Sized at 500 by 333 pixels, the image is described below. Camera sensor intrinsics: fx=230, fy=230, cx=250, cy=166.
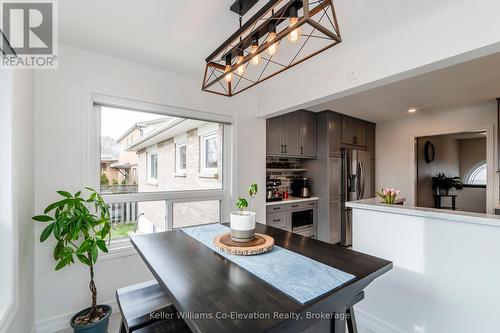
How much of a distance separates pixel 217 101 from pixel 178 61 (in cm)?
73

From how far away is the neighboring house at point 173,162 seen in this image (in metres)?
2.51

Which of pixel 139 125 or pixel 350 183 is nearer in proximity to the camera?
pixel 139 125

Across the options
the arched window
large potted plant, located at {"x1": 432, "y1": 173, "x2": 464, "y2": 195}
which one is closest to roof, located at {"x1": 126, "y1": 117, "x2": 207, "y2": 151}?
large potted plant, located at {"x1": 432, "y1": 173, "x2": 464, "y2": 195}

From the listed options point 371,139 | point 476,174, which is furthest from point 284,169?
point 476,174

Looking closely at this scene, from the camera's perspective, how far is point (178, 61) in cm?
233

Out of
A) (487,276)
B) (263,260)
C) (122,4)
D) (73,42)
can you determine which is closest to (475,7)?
(487,276)

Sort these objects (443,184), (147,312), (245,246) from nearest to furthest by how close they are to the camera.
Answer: (147,312), (245,246), (443,184)

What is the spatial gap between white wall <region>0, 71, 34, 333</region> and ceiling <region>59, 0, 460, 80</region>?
1.87 ft

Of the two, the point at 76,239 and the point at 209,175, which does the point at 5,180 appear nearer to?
the point at 76,239

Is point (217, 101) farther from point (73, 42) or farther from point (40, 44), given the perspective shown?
point (40, 44)

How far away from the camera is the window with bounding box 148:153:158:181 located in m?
2.59

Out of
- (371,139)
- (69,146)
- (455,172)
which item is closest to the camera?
(69,146)

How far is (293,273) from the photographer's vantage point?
1124 millimetres

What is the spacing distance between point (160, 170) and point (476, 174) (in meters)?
7.62
